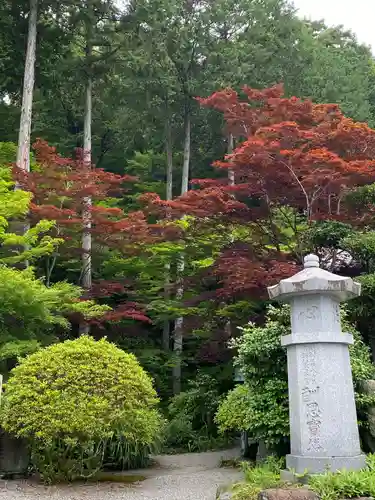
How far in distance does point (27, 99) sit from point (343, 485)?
11.1 meters

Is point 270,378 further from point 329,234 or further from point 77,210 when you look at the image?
point 77,210

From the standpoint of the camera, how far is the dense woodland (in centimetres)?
984

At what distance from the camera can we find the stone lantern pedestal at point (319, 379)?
5.65 m

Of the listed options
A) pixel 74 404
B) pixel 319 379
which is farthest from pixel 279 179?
pixel 74 404

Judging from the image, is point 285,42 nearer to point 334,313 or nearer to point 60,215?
point 60,215

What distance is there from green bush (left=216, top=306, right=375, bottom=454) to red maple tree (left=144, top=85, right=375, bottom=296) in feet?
6.19

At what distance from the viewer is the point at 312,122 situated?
11.6 m

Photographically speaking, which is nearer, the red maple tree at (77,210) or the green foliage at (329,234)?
the green foliage at (329,234)

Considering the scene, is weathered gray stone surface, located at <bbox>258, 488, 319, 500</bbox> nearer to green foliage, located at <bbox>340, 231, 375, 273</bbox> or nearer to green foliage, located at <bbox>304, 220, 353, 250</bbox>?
green foliage, located at <bbox>340, 231, 375, 273</bbox>

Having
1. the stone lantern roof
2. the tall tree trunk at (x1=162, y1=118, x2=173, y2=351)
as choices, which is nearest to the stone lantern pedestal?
the stone lantern roof

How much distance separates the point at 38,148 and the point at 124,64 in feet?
18.0

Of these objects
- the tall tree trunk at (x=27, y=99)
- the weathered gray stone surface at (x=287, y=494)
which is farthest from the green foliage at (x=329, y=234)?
the tall tree trunk at (x=27, y=99)

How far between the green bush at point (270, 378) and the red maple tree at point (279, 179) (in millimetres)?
1886

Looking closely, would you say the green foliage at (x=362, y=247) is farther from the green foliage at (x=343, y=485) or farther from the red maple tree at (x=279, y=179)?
the green foliage at (x=343, y=485)
